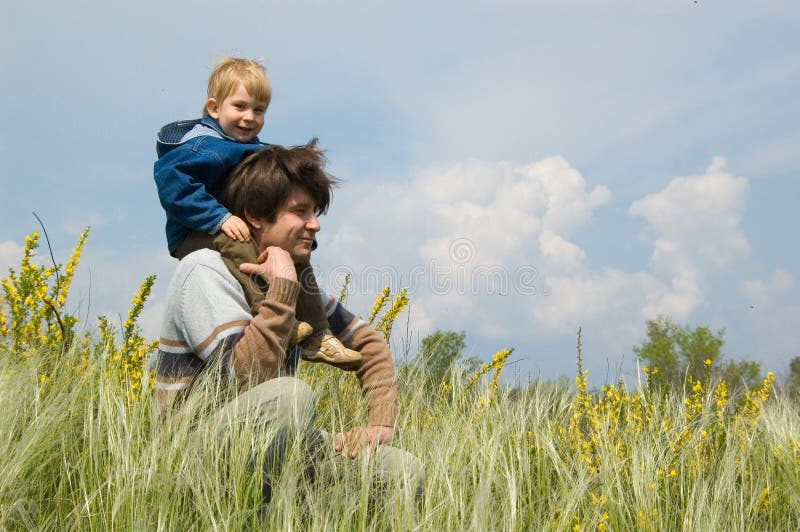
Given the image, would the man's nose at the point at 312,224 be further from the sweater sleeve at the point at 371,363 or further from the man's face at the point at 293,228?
the sweater sleeve at the point at 371,363

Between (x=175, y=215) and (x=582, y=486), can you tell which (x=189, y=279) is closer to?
(x=175, y=215)

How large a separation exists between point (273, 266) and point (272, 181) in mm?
322

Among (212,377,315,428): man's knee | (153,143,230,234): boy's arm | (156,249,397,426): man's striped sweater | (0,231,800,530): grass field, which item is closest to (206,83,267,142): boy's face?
(153,143,230,234): boy's arm

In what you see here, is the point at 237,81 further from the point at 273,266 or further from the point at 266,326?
the point at 266,326

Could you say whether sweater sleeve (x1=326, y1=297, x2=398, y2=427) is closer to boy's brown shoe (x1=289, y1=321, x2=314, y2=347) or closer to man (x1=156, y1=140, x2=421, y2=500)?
man (x1=156, y1=140, x2=421, y2=500)

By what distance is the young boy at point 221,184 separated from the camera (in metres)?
2.55

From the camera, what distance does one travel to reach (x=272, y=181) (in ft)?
8.35

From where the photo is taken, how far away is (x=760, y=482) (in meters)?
3.02

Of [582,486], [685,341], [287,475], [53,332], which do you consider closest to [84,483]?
[287,475]

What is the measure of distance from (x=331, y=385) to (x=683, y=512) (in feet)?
5.17

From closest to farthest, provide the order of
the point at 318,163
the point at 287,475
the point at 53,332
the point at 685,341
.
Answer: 1. the point at 287,475
2. the point at 318,163
3. the point at 53,332
4. the point at 685,341

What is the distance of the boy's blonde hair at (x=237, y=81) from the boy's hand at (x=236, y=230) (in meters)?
0.73

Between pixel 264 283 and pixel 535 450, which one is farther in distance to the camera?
pixel 535 450

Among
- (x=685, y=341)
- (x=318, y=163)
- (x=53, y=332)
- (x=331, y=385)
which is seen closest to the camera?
(x=318, y=163)
